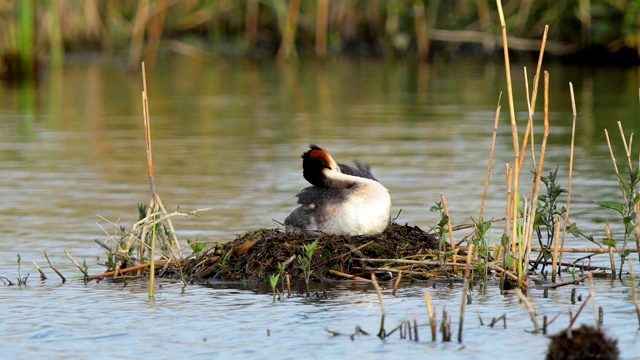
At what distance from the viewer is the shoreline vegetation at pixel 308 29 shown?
24.8 metres

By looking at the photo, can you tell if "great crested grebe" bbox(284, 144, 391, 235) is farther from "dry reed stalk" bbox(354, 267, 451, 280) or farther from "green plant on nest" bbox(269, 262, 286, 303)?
"green plant on nest" bbox(269, 262, 286, 303)

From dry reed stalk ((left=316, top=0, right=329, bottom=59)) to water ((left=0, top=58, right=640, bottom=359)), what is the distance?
0.92 m

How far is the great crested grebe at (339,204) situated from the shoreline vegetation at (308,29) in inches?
592

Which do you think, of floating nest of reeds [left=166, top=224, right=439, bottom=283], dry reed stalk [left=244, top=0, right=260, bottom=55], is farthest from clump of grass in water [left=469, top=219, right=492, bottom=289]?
dry reed stalk [left=244, top=0, right=260, bottom=55]

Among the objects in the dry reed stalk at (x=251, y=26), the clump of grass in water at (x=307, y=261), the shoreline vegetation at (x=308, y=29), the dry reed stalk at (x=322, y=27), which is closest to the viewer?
the clump of grass in water at (x=307, y=261)

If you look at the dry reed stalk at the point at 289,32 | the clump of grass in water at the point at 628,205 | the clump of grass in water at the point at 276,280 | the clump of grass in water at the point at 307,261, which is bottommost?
the clump of grass in water at the point at 276,280

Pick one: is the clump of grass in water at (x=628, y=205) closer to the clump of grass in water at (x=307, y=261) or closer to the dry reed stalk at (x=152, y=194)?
the clump of grass in water at (x=307, y=261)

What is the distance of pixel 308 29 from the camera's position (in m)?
28.8

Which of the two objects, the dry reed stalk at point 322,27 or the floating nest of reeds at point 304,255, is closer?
the floating nest of reeds at point 304,255

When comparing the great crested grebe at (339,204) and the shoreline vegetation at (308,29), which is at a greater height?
the shoreline vegetation at (308,29)

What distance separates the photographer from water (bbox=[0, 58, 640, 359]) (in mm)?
6965

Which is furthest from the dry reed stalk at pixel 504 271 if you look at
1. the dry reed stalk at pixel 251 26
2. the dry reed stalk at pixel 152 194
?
the dry reed stalk at pixel 251 26

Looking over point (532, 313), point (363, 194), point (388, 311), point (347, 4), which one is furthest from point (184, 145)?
point (347, 4)

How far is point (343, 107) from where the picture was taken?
20.3 metres
